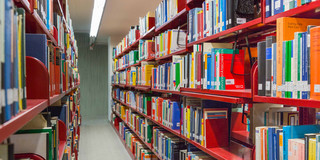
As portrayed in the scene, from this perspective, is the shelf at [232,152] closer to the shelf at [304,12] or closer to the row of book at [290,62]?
the row of book at [290,62]

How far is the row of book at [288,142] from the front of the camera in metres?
1.20

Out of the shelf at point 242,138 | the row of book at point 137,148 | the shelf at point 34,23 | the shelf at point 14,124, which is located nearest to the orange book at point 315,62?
the shelf at point 242,138

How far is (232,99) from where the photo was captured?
5.79 ft

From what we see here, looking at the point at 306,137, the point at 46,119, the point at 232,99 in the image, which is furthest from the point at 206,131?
the point at 46,119

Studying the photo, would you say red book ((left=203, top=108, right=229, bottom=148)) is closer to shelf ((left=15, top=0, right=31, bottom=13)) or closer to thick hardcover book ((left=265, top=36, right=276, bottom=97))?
thick hardcover book ((left=265, top=36, right=276, bottom=97))

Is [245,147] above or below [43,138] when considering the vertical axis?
below

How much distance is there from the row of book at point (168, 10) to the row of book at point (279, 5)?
139cm

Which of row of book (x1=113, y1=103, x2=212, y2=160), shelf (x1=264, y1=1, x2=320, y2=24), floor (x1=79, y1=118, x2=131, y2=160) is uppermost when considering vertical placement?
shelf (x1=264, y1=1, x2=320, y2=24)

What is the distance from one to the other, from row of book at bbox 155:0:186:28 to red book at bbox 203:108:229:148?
120 cm

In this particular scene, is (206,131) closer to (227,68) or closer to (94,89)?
(227,68)

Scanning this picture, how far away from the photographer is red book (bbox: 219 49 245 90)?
6.36 feet

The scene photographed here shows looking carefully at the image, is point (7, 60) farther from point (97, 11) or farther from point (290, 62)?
point (97, 11)

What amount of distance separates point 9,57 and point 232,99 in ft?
4.45

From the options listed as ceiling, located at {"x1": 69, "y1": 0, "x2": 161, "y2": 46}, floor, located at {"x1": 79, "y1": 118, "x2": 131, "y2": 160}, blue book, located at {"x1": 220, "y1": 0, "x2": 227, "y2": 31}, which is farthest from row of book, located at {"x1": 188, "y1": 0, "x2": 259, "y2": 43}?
ceiling, located at {"x1": 69, "y1": 0, "x2": 161, "y2": 46}
